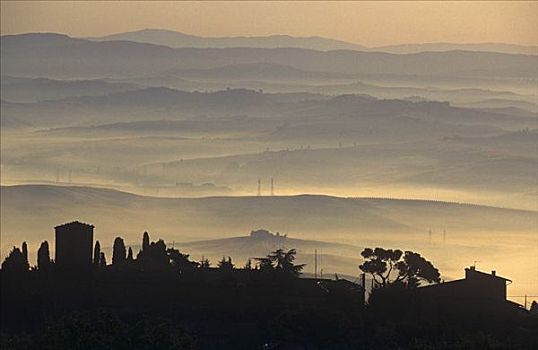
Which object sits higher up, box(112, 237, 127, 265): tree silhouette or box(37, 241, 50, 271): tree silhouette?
box(112, 237, 127, 265): tree silhouette

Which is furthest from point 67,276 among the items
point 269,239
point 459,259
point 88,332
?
point 269,239

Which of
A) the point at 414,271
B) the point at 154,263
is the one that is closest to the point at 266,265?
the point at 154,263

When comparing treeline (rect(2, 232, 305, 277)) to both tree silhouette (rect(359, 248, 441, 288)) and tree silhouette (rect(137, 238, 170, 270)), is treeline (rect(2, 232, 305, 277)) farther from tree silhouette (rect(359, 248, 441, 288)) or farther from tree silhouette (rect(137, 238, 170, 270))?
tree silhouette (rect(359, 248, 441, 288))

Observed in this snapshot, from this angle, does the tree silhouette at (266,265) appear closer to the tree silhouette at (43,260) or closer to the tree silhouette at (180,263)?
the tree silhouette at (180,263)

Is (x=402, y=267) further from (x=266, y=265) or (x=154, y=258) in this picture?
(x=154, y=258)

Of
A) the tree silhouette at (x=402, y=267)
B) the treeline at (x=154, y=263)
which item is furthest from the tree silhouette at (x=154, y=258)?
the tree silhouette at (x=402, y=267)

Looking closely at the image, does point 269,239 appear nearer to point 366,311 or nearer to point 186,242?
point 186,242

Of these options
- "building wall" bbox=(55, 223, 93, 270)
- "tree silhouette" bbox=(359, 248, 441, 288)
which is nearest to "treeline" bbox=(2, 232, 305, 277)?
"building wall" bbox=(55, 223, 93, 270)
